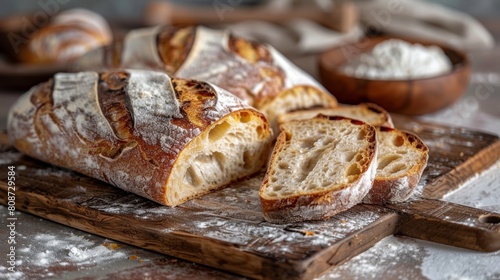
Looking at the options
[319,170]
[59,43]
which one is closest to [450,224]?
Answer: [319,170]

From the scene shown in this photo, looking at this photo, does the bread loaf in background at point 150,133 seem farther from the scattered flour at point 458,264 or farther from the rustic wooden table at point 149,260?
the scattered flour at point 458,264

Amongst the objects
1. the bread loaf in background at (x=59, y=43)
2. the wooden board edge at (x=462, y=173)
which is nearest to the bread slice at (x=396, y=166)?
the wooden board edge at (x=462, y=173)

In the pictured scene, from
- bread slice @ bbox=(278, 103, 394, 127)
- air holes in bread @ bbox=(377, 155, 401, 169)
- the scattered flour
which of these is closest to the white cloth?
bread slice @ bbox=(278, 103, 394, 127)

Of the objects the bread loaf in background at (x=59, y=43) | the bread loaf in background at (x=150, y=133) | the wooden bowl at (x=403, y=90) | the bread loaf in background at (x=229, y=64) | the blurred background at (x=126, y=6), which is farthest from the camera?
the blurred background at (x=126, y=6)

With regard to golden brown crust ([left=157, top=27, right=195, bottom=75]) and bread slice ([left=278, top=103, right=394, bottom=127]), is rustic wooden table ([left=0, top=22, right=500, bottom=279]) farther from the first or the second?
golden brown crust ([left=157, top=27, right=195, bottom=75])

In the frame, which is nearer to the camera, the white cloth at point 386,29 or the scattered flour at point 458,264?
the scattered flour at point 458,264

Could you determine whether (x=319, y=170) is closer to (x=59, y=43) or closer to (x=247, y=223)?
(x=247, y=223)

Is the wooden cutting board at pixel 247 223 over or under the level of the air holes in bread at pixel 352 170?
under
